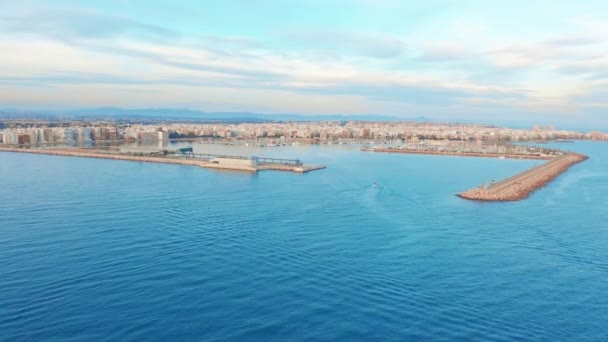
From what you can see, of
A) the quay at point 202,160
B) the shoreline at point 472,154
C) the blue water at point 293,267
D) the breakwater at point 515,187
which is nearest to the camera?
the blue water at point 293,267

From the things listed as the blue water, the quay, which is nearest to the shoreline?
the quay

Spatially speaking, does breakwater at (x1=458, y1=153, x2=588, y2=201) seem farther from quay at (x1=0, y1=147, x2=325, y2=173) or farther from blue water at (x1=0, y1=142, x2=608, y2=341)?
quay at (x1=0, y1=147, x2=325, y2=173)

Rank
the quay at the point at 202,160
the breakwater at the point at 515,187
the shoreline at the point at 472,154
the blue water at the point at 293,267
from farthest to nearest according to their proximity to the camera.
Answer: the shoreline at the point at 472,154 → the quay at the point at 202,160 → the breakwater at the point at 515,187 → the blue water at the point at 293,267

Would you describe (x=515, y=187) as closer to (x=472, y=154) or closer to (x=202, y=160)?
(x=202, y=160)

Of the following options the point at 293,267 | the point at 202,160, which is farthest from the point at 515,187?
the point at 202,160

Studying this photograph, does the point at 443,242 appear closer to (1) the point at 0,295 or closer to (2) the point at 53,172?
(1) the point at 0,295

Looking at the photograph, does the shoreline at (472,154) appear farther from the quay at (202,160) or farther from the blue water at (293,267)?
the blue water at (293,267)

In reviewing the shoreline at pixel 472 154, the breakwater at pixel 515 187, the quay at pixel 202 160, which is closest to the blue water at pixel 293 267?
the breakwater at pixel 515 187
